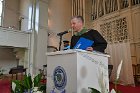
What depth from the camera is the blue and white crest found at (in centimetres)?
153

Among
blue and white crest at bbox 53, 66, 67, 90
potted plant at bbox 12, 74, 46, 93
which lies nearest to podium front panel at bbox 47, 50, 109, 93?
blue and white crest at bbox 53, 66, 67, 90

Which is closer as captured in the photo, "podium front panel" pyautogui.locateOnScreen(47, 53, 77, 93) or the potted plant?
"podium front panel" pyautogui.locateOnScreen(47, 53, 77, 93)

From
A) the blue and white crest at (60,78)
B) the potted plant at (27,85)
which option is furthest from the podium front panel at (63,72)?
the potted plant at (27,85)

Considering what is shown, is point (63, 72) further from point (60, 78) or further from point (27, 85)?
point (27, 85)

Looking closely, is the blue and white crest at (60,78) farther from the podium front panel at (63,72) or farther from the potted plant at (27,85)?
the potted plant at (27,85)

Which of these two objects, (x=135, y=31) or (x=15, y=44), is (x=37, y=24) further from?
(x=135, y=31)

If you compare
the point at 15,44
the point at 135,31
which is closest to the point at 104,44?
the point at 135,31

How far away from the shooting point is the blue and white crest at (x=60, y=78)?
1.53m

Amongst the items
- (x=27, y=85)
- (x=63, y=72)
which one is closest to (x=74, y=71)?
(x=63, y=72)

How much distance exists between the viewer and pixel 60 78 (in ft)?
5.10

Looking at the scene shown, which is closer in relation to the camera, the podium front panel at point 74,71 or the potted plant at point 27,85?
the podium front panel at point 74,71

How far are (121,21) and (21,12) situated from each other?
14.1 ft

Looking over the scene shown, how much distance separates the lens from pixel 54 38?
7652 mm

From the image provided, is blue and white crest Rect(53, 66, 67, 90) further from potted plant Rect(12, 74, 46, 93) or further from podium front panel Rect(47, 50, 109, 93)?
potted plant Rect(12, 74, 46, 93)
